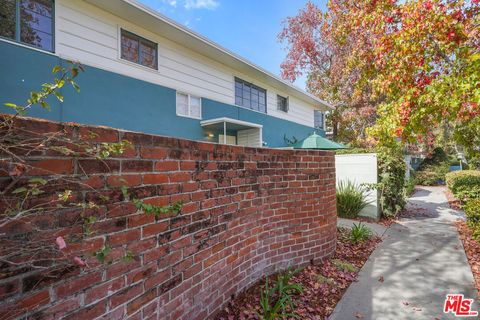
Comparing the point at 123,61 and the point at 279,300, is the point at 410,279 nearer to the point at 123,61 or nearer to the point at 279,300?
the point at 279,300

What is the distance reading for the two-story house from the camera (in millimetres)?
4816

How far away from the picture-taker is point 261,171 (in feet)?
10.4

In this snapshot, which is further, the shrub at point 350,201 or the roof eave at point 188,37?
the shrub at point 350,201

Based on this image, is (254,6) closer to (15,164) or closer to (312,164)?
(312,164)

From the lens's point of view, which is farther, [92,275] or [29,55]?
[29,55]

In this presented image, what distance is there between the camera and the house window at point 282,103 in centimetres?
1216

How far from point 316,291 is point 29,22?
7076 mm

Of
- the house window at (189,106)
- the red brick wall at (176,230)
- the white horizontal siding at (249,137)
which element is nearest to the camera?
the red brick wall at (176,230)

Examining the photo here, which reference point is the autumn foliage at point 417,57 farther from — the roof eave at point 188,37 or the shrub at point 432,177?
the shrub at point 432,177

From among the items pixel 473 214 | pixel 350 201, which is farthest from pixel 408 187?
pixel 473 214

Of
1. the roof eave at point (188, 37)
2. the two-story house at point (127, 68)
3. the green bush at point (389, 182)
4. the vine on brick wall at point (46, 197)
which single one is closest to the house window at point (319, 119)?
the roof eave at point (188, 37)

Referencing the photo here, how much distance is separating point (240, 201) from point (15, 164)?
2.07 meters

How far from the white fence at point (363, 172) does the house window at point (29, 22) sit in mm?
8233

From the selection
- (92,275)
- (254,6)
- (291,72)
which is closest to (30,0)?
(92,275)
